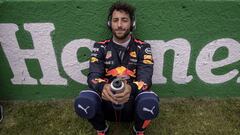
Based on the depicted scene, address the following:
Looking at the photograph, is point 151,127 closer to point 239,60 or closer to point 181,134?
point 181,134

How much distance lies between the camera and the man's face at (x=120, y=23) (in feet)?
10.00

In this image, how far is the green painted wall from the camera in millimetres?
3279

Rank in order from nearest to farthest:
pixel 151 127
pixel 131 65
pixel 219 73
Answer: pixel 131 65 → pixel 151 127 → pixel 219 73

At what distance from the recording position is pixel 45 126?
11.6 ft

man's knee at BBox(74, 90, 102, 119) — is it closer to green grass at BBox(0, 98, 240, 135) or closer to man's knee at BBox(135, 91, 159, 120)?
man's knee at BBox(135, 91, 159, 120)

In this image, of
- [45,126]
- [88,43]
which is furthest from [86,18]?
[45,126]

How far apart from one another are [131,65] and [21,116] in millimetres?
1534

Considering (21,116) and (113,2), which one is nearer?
(113,2)

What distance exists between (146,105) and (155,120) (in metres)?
0.86

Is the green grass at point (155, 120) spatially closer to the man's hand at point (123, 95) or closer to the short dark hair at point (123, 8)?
the man's hand at point (123, 95)

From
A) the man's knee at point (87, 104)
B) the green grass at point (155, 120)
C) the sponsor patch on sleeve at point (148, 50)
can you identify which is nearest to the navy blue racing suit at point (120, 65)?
the sponsor patch on sleeve at point (148, 50)

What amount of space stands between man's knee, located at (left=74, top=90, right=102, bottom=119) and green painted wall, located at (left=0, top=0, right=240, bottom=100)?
33.2 inches

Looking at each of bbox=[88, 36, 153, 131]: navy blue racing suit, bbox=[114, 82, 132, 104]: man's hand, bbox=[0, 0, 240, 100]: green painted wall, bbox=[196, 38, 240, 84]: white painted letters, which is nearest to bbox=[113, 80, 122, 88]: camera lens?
bbox=[114, 82, 132, 104]: man's hand

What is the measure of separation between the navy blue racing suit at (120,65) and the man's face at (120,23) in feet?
0.63
